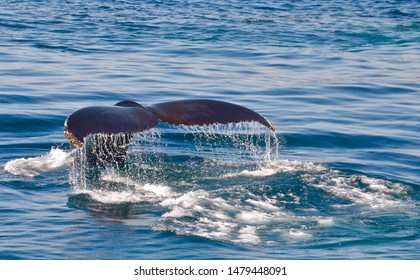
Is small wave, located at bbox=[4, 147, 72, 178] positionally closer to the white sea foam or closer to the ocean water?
the ocean water

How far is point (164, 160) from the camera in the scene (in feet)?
37.2

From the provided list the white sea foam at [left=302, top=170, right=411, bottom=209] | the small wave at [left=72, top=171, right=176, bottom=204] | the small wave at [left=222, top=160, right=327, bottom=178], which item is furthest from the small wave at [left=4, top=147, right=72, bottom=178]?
the white sea foam at [left=302, top=170, right=411, bottom=209]

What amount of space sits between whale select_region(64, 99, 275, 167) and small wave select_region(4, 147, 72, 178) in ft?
2.76

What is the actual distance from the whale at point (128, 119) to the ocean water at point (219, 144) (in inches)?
8.2

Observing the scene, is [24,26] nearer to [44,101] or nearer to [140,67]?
[140,67]

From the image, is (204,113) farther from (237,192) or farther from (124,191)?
(124,191)

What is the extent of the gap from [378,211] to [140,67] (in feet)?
35.8

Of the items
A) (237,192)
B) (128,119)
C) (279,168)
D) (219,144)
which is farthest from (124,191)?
(219,144)

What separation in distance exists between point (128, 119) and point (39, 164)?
2.76 meters

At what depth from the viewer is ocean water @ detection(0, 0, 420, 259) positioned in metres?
8.10

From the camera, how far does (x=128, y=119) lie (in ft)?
27.6

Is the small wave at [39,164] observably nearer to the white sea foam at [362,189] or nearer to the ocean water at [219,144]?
the ocean water at [219,144]

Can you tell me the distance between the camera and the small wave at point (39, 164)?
1049 centimetres

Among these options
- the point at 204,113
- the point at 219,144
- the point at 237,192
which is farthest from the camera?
the point at 219,144
